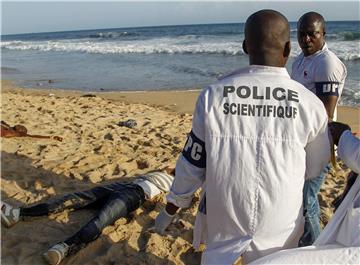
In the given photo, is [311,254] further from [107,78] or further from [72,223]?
[107,78]

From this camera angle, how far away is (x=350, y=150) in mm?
1914

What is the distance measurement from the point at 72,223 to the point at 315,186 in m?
2.11

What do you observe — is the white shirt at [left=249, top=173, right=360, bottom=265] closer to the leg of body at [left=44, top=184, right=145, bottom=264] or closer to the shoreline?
the leg of body at [left=44, top=184, right=145, bottom=264]

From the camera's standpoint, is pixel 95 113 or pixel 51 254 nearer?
pixel 51 254

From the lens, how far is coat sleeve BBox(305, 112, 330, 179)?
76.4 inches

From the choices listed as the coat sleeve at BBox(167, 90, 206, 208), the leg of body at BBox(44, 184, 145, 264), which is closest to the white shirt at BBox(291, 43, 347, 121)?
the coat sleeve at BBox(167, 90, 206, 208)

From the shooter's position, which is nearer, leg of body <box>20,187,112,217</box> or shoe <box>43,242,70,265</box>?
shoe <box>43,242,70,265</box>

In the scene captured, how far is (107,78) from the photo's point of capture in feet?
48.1

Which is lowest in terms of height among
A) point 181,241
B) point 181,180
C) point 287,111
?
point 181,241

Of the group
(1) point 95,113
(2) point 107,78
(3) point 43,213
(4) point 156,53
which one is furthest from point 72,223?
(4) point 156,53

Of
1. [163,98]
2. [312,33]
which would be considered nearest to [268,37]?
[312,33]

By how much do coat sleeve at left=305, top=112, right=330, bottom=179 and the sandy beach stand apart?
5.14ft

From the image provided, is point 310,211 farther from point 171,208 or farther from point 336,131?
point 171,208

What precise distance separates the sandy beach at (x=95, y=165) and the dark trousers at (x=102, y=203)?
0.07 metres
